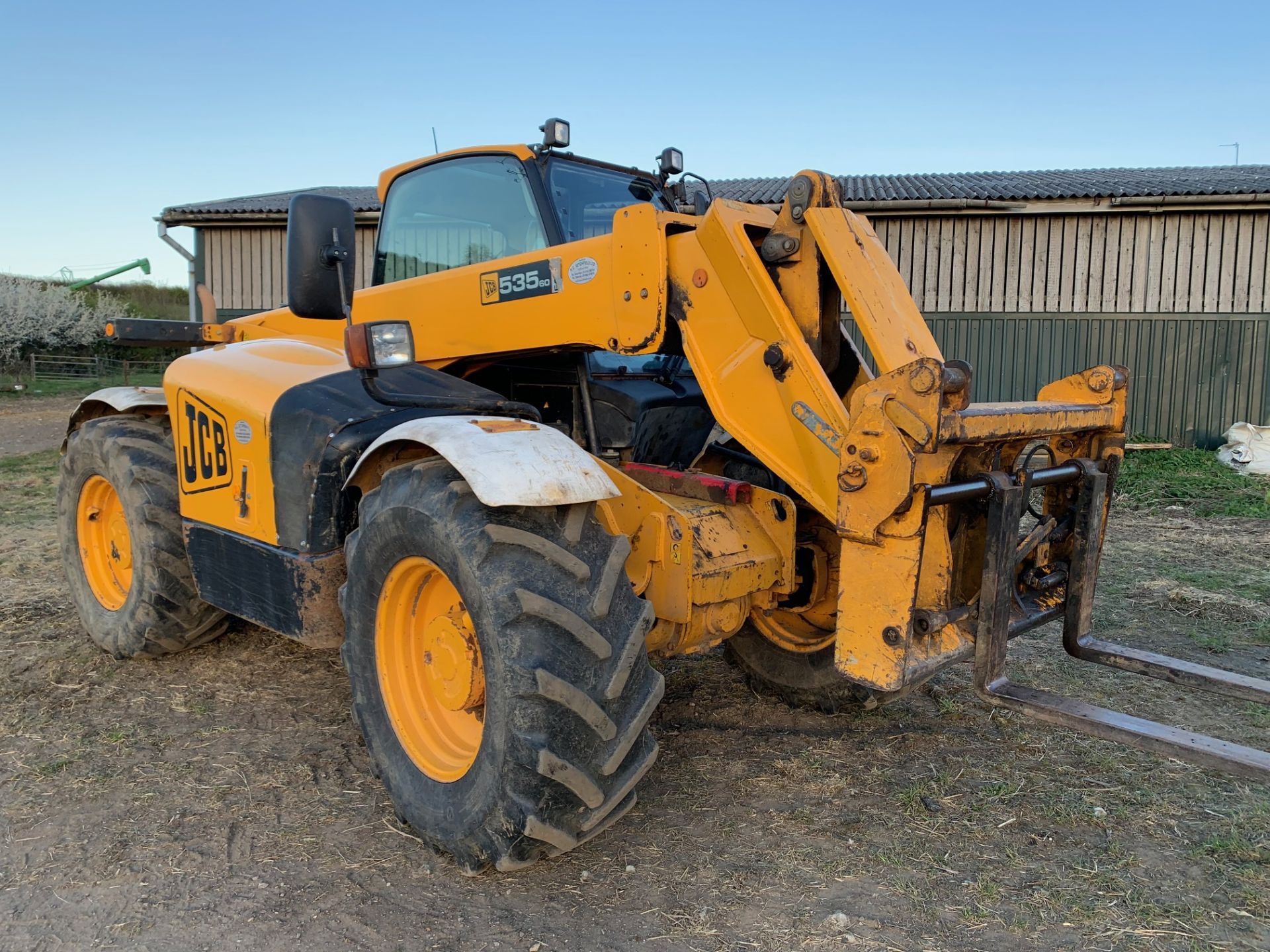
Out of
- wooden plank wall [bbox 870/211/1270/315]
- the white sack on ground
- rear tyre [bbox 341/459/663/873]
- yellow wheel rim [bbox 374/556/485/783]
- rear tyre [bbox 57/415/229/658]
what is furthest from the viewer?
wooden plank wall [bbox 870/211/1270/315]

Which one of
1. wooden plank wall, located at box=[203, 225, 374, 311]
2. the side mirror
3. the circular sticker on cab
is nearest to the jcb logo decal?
the side mirror

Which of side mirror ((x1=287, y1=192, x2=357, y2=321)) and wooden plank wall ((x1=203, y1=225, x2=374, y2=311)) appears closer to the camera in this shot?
side mirror ((x1=287, y1=192, x2=357, y2=321))

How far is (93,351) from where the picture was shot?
2508cm

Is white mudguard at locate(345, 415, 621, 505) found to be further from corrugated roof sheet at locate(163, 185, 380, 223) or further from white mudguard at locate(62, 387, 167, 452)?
corrugated roof sheet at locate(163, 185, 380, 223)

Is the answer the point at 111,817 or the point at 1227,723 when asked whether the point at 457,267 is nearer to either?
the point at 111,817

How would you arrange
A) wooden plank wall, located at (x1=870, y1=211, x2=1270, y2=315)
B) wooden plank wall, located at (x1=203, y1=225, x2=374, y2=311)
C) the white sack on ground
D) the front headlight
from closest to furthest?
the front headlight
the white sack on ground
wooden plank wall, located at (x1=870, y1=211, x2=1270, y2=315)
wooden plank wall, located at (x1=203, y1=225, x2=374, y2=311)

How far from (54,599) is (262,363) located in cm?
306

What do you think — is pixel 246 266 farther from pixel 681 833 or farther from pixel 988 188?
pixel 681 833

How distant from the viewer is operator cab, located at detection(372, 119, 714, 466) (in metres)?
3.68

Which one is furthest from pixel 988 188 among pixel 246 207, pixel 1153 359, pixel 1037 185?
pixel 246 207

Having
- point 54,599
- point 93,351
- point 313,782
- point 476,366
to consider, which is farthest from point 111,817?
point 93,351

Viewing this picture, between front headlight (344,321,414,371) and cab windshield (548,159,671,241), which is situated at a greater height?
cab windshield (548,159,671,241)

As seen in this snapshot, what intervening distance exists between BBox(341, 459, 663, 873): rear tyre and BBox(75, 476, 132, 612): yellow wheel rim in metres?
2.49

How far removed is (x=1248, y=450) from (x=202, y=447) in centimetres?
1215
